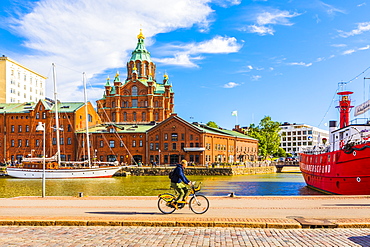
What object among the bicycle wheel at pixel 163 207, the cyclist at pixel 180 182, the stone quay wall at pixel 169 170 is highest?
the cyclist at pixel 180 182

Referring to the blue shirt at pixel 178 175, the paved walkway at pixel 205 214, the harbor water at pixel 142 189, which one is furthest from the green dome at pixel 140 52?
the blue shirt at pixel 178 175

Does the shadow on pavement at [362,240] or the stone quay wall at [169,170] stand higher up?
the shadow on pavement at [362,240]

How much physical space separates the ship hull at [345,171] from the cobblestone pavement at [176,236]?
18459 mm

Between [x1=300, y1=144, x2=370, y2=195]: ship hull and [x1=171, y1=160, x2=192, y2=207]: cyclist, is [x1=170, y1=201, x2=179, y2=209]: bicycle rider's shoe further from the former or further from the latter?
[x1=300, y1=144, x2=370, y2=195]: ship hull

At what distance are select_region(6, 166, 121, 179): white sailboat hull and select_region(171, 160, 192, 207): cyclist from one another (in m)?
57.1

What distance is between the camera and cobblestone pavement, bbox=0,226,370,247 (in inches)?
446

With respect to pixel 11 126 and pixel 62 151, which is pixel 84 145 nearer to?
pixel 62 151

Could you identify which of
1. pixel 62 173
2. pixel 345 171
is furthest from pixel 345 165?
pixel 62 173

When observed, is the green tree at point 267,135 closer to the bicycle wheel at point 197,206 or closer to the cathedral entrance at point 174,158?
the cathedral entrance at point 174,158

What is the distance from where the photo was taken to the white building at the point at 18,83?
123500 millimetres

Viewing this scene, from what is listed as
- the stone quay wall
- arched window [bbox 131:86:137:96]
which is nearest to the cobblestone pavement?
the stone quay wall

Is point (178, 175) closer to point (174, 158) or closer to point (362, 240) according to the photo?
point (362, 240)

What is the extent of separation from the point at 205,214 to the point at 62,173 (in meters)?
58.4

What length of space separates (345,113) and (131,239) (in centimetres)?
4000
